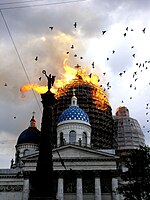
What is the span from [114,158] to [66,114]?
1042 cm

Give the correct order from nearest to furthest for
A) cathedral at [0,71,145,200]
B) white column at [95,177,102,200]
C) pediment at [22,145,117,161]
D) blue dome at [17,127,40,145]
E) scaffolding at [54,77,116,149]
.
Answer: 1. white column at [95,177,102,200]
2. cathedral at [0,71,145,200]
3. pediment at [22,145,117,161]
4. blue dome at [17,127,40,145]
5. scaffolding at [54,77,116,149]

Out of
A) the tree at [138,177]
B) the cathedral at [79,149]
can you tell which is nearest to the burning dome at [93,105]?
the cathedral at [79,149]

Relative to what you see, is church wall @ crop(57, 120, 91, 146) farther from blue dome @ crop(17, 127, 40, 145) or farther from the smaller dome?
the smaller dome

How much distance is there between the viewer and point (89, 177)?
30.6m

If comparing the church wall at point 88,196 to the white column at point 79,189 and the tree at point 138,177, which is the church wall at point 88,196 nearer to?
the white column at point 79,189

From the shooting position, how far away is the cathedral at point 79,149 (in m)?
29.8

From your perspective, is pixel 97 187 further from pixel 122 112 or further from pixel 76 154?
pixel 122 112

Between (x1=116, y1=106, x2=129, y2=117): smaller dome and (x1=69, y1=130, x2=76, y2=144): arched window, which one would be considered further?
(x1=116, y1=106, x2=129, y2=117): smaller dome

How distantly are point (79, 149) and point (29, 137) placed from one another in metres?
13.1

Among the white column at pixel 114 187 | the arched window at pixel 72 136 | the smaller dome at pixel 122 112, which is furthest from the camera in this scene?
the smaller dome at pixel 122 112

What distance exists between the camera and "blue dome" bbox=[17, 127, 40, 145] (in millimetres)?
42147

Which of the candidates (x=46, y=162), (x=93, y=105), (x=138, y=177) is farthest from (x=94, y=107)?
(x=46, y=162)

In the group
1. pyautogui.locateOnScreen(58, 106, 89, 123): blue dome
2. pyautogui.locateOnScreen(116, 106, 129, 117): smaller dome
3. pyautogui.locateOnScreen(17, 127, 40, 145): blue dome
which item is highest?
pyautogui.locateOnScreen(116, 106, 129, 117): smaller dome

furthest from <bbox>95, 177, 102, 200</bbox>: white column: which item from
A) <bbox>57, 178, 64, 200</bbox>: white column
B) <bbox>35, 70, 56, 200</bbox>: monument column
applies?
<bbox>35, 70, 56, 200</bbox>: monument column
